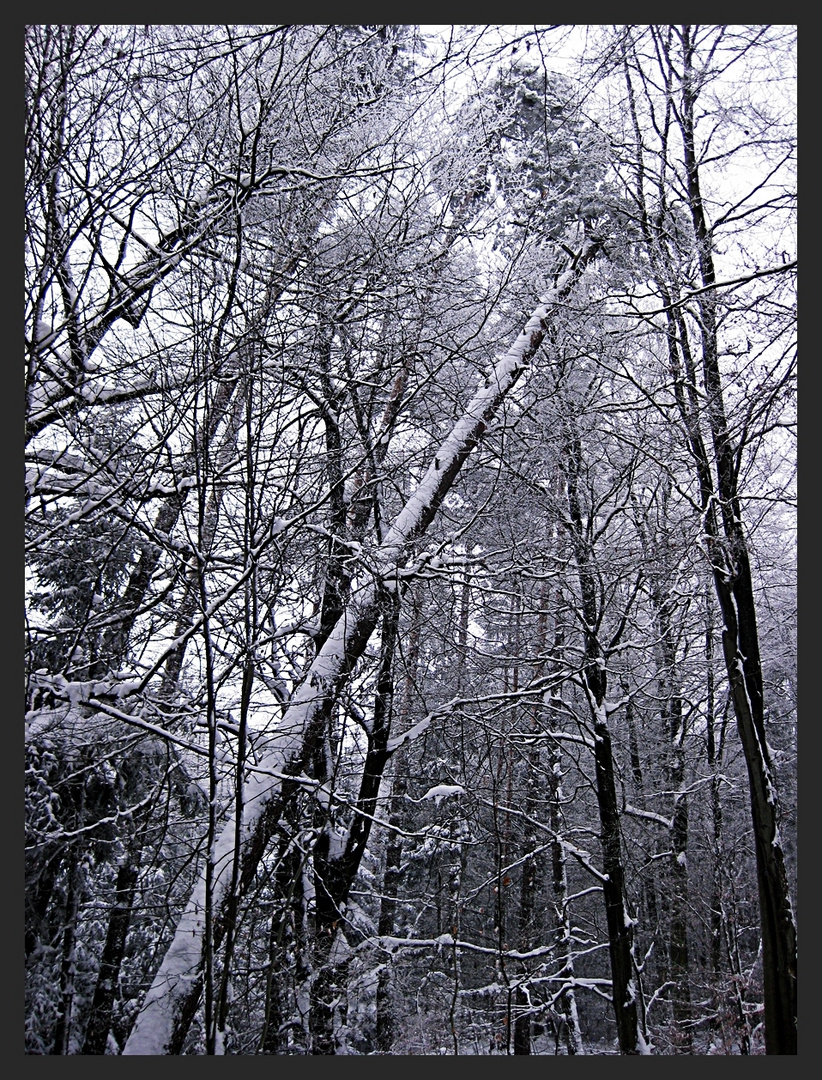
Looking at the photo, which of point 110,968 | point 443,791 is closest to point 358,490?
point 443,791

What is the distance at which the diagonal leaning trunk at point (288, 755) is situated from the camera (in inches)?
124

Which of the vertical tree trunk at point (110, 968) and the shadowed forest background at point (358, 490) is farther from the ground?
the shadowed forest background at point (358, 490)

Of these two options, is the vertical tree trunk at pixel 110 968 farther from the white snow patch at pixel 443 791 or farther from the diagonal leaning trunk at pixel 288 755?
the white snow patch at pixel 443 791

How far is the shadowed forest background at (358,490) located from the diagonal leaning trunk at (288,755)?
3 centimetres

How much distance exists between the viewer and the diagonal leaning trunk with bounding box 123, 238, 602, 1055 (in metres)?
3.14

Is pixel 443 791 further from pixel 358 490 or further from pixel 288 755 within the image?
pixel 358 490

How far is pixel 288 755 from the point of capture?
3711 mm

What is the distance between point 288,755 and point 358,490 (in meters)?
1.81

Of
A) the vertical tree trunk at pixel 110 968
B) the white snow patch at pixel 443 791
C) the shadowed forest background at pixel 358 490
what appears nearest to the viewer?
the shadowed forest background at pixel 358 490

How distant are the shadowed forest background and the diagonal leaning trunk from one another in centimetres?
3

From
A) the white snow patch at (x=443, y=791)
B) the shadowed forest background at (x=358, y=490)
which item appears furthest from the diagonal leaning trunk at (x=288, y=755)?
the white snow patch at (x=443, y=791)

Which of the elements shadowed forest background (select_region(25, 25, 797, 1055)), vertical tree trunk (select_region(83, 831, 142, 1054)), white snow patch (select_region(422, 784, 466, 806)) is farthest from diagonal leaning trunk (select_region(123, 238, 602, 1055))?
white snow patch (select_region(422, 784, 466, 806))

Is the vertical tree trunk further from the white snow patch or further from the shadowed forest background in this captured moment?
the white snow patch

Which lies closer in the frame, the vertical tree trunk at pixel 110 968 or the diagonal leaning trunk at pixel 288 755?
the diagonal leaning trunk at pixel 288 755
